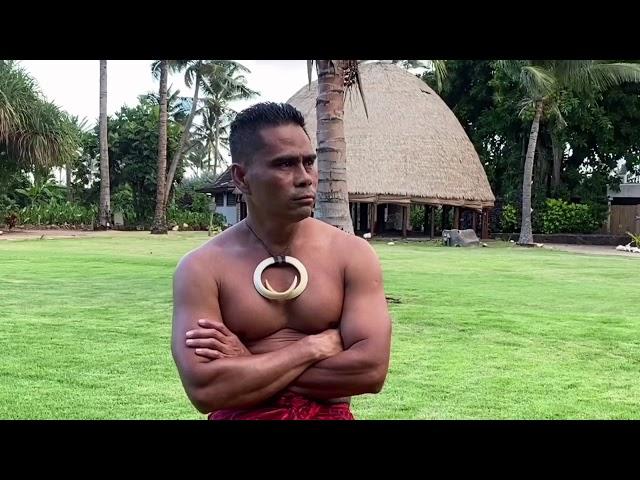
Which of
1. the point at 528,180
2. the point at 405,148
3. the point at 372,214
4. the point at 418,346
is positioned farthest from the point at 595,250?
the point at 418,346

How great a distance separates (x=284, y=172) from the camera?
1.42 metres

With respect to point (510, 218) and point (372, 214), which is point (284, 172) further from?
point (510, 218)

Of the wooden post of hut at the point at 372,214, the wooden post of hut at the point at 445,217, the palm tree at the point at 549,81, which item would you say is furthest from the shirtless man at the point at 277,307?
the wooden post of hut at the point at 445,217

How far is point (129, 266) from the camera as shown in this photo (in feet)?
33.3

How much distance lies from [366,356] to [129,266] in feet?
30.1

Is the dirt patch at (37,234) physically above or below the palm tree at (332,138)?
below

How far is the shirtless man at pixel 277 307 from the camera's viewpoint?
137 cm

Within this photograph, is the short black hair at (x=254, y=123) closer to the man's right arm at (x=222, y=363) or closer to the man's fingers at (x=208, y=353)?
the man's right arm at (x=222, y=363)

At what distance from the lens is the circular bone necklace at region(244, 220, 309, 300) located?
1.41 meters

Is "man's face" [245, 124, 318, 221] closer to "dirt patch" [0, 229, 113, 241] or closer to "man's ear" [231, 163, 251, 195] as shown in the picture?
"man's ear" [231, 163, 251, 195]

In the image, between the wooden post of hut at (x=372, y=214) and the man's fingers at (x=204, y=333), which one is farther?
the wooden post of hut at (x=372, y=214)

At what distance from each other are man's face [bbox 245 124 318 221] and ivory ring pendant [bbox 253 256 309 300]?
8 cm

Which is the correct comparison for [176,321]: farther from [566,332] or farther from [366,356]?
[566,332]
